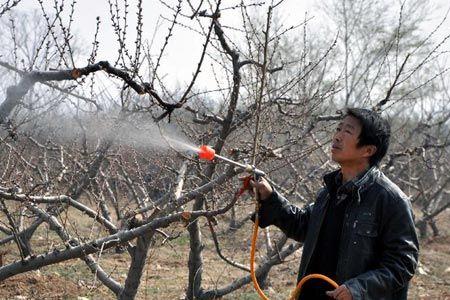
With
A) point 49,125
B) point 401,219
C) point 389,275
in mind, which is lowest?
point 389,275

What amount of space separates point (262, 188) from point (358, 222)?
613mm

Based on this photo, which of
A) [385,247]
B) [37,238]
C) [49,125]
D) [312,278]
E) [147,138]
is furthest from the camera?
[37,238]

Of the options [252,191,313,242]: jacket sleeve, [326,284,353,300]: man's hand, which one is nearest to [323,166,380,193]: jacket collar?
[252,191,313,242]: jacket sleeve

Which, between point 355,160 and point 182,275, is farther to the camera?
point 182,275

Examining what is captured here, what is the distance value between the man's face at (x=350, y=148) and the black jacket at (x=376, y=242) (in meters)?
0.11

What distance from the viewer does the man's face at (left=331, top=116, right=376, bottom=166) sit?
291 cm

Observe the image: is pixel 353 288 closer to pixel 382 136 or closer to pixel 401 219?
pixel 401 219

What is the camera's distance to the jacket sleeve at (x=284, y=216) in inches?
123

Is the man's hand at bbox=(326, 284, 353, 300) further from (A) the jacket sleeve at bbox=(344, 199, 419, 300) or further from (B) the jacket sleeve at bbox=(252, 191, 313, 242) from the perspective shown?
(B) the jacket sleeve at bbox=(252, 191, 313, 242)

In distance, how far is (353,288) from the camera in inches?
97.8

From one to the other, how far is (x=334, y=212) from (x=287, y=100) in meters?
2.46

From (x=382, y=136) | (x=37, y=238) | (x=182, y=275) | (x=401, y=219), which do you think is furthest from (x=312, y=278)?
(x=37, y=238)

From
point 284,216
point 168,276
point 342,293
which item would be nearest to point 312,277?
point 342,293

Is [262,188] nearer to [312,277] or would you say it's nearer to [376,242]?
[312,277]
